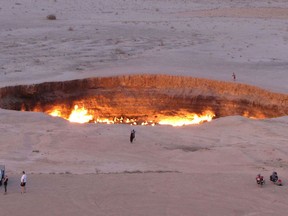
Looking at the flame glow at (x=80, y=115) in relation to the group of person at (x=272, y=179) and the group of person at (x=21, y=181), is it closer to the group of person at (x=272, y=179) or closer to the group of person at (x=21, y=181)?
the group of person at (x=21, y=181)

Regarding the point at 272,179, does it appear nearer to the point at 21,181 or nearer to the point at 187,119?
the point at 21,181

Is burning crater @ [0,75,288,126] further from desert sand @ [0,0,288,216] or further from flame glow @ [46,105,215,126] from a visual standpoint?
desert sand @ [0,0,288,216]

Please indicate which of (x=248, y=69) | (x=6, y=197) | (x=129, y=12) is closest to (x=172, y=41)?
(x=248, y=69)

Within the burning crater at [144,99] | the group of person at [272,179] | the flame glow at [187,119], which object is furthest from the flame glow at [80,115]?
the group of person at [272,179]

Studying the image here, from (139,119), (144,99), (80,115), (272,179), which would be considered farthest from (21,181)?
(144,99)

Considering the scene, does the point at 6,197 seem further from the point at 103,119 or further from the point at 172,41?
the point at 172,41

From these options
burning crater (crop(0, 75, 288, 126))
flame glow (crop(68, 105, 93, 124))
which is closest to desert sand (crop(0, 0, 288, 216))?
burning crater (crop(0, 75, 288, 126))

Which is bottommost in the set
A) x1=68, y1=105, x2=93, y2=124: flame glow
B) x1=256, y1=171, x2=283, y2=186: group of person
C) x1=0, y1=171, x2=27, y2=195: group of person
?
x1=0, y1=171, x2=27, y2=195: group of person

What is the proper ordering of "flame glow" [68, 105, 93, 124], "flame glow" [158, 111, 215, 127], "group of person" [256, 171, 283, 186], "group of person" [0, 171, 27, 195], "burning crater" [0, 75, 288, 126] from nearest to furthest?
"group of person" [0, 171, 27, 195]
"group of person" [256, 171, 283, 186]
"burning crater" [0, 75, 288, 126]
"flame glow" [68, 105, 93, 124]
"flame glow" [158, 111, 215, 127]
